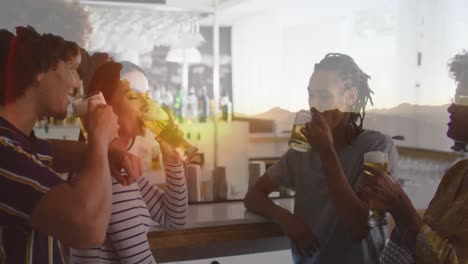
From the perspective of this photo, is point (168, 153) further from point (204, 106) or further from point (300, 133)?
point (204, 106)

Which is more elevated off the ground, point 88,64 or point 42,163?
point 88,64

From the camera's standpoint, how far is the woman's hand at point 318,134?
4.72 feet

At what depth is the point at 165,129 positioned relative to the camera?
1.27m

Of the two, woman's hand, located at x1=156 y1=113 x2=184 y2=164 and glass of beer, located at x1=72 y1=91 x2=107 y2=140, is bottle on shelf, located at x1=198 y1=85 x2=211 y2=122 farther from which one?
glass of beer, located at x1=72 y1=91 x2=107 y2=140

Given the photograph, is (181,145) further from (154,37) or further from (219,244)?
(154,37)

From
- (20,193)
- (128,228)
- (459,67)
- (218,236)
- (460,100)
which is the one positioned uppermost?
(459,67)

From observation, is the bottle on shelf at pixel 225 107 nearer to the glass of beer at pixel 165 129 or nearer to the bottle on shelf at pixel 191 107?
the bottle on shelf at pixel 191 107

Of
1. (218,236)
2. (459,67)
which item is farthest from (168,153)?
(459,67)

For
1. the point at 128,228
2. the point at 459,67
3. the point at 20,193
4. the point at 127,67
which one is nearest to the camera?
the point at 20,193

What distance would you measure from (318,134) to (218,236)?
0.40 metres

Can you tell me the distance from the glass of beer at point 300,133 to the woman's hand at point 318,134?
0.03ft

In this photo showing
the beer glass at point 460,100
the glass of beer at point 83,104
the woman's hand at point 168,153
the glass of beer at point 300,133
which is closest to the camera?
the glass of beer at point 83,104

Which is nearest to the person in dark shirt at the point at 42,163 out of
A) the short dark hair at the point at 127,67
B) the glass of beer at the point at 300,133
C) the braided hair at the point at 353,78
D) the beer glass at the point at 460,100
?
the short dark hair at the point at 127,67

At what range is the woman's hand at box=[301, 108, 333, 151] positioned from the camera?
144cm
